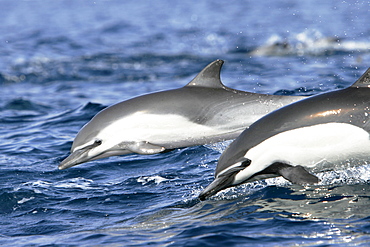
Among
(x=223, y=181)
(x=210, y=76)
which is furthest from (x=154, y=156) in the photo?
(x=223, y=181)

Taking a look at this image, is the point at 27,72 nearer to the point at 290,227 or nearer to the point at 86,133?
the point at 86,133

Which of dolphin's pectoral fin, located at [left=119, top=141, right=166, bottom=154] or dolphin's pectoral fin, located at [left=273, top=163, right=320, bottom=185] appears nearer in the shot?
dolphin's pectoral fin, located at [left=273, top=163, right=320, bottom=185]

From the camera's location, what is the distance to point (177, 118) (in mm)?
8109

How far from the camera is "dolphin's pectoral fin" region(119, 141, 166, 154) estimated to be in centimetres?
809

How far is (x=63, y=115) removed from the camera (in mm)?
13320

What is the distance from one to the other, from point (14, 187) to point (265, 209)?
3.76 metres

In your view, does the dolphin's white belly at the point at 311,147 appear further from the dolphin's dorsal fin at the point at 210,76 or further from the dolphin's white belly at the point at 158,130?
the dolphin's dorsal fin at the point at 210,76

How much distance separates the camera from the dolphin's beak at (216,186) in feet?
21.9

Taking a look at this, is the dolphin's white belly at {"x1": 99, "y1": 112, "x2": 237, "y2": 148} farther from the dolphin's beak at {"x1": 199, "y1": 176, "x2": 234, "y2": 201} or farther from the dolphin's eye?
the dolphin's beak at {"x1": 199, "y1": 176, "x2": 234, "y2": 201}

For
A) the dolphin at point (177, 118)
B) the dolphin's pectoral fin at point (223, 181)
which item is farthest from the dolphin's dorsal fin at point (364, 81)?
the dolphin's pectoral fin at point (223, 181)

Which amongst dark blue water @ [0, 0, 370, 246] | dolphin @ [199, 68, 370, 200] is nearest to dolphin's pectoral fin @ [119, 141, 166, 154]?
dark blue water @ [0, 0, 370, 246]

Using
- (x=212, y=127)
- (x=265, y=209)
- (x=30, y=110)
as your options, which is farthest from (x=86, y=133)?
(x=30, y=110)

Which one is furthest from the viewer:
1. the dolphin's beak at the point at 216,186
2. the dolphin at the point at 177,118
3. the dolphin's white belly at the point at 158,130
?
the dolphin's white belly at the point at 158,130

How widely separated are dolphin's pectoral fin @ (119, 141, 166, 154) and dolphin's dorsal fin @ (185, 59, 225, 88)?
97 cm
